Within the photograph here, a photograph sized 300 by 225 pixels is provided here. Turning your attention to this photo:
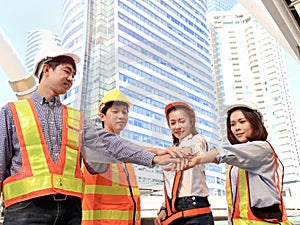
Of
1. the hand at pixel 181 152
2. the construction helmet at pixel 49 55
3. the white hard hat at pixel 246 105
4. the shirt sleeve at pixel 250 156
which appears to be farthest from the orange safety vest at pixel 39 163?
the white hard hat at pixel 246 105

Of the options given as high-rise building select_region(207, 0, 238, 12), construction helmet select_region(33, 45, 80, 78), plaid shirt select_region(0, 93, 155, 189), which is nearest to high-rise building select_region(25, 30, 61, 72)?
construction helmet select_region(33, 45, 80, 78)

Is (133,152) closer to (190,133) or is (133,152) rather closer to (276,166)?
(190,133)

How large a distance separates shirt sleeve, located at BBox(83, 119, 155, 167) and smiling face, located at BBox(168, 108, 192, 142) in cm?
7

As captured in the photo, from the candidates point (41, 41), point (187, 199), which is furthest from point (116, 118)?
point (41, 41)

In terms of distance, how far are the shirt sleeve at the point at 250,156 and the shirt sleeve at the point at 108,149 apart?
0.70 ft

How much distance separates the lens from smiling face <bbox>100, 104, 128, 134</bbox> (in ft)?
1.95

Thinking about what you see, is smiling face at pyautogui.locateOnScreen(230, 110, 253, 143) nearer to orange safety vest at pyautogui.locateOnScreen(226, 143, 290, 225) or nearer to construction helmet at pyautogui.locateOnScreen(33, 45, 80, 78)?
orange safety vest at pyautogui.locateOnScreen(226, 143, 290, 225)

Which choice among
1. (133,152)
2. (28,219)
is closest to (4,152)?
(28,219)

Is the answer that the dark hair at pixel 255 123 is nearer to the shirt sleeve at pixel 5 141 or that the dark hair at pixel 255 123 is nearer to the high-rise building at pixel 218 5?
the high-rise building at pixel 218 5

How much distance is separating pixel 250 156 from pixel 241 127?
0.59 feet

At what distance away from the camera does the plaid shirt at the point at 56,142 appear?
0.63 m

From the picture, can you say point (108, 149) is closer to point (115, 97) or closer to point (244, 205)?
point (115, 97)

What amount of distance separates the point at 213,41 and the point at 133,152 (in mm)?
382

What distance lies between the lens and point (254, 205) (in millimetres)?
964
